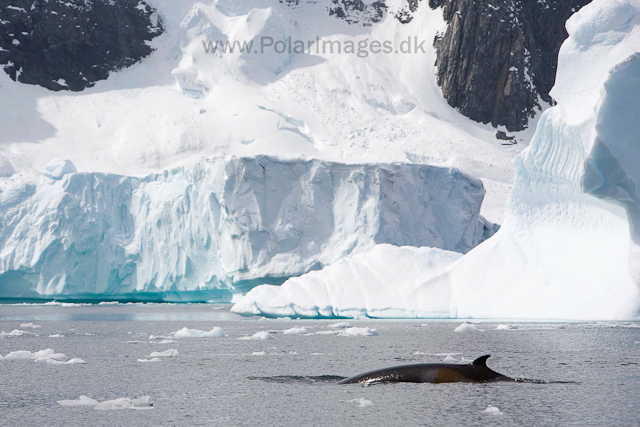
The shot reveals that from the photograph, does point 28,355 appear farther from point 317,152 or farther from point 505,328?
point 317,152

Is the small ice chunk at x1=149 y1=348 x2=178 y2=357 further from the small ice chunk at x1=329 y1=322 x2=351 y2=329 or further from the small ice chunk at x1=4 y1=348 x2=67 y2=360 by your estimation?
the small ice chunk at x1=329 y1=322 x2=351 y2=329

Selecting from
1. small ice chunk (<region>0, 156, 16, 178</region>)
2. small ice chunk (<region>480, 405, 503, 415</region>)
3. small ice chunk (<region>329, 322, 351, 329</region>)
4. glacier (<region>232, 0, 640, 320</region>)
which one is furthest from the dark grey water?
small ice chunk (<region>0, 156, 16, 178</region>)

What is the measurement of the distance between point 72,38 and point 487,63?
26043 millimetres

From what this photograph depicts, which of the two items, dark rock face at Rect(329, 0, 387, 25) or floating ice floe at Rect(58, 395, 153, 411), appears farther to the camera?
dark rock face at Rect(329, 0, 387, 25)

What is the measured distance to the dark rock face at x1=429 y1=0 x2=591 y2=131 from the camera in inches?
2124

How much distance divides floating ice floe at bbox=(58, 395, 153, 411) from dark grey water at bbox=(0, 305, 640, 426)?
124mm

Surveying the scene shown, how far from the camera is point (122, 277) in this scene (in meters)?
31.9

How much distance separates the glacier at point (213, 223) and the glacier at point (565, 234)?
316 inches

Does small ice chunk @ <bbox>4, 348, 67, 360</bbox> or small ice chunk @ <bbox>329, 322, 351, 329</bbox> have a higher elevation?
small ice chunk @ <bbox>329, 322, 351, 329</bbox>

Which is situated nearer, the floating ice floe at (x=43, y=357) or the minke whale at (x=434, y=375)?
the minke whale at (x=434, y=375)

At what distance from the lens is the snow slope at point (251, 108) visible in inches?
1640

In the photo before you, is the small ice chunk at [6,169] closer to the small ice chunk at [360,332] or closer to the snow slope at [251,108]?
the snow slope at [251,108]

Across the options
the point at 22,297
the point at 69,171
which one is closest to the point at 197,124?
the point at 69,171

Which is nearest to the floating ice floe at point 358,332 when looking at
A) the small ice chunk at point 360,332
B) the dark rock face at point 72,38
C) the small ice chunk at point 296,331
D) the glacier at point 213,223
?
the small ice chunk at point 360,332
